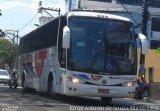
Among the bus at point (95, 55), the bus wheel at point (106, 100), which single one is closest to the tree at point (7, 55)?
the bus wheel at point (106, 100)

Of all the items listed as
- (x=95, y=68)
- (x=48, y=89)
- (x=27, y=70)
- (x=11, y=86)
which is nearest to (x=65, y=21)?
(x=95, y=68)

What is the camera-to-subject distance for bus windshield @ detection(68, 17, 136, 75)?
17766 mm

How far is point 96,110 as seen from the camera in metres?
15.8

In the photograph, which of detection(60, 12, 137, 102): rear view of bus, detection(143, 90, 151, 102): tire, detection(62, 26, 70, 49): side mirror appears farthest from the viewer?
detection(143, 90, 151, 102): tire

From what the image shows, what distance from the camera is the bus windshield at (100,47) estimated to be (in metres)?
17.8

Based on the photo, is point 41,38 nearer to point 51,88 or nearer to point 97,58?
point 51,88

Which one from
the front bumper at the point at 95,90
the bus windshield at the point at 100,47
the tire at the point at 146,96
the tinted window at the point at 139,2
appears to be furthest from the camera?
the tinted window at the point at 139,2

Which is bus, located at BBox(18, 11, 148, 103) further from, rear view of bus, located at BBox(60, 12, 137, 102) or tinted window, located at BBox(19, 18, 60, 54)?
tinted window, located at BBox(19, 18, 60, 54)

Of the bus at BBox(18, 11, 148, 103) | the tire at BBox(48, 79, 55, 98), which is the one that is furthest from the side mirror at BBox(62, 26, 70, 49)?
the tire at BBox(48, 79, 55, 98)

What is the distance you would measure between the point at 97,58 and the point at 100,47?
0.43 metres

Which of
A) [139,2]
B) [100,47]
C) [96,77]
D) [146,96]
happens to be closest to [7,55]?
[139,2]

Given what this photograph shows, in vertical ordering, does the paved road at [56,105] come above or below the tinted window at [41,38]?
below

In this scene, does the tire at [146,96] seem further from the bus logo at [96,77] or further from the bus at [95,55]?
the bus logo at [96,77]

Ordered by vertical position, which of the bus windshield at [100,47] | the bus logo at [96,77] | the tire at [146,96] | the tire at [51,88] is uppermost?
the bus windshield at [100,47]
